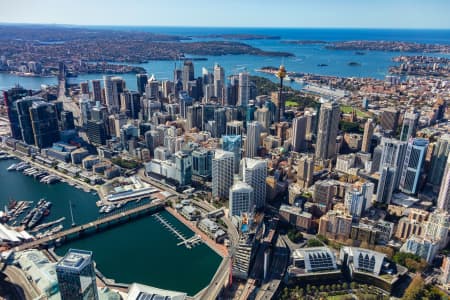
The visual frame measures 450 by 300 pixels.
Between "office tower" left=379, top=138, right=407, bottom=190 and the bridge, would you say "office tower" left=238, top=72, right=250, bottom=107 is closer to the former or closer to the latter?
"office tower" left=379, top=138, right=407, bottom=190

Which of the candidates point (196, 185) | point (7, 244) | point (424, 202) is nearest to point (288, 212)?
point (196, 185)

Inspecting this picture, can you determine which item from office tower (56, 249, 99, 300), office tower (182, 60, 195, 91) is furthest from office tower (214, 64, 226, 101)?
office tower (56, 249, 99, 300)

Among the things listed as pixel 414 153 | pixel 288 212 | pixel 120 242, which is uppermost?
pixel 414 153

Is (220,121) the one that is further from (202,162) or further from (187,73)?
(187,73)

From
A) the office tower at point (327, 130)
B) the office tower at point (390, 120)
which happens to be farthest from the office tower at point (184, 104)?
the office tower at point (390, 120)

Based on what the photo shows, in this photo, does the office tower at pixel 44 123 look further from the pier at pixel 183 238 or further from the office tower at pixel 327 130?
the office tower at pixel 327 130

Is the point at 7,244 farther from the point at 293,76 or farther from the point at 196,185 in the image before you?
the point at 293,76
